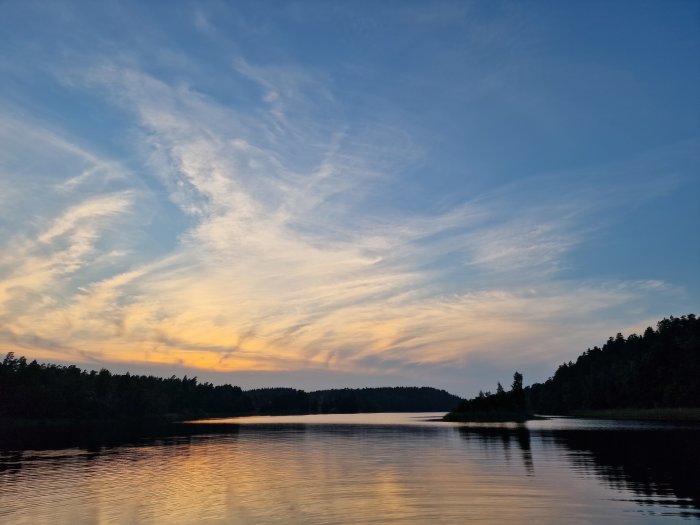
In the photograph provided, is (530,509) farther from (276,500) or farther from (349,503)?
(276,500)

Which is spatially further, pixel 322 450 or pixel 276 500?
pixel 322 450

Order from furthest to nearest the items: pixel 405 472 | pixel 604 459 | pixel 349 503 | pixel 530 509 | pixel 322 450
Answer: pixel 322 450, pixel 604 459, pixel 405 472, pixel 349 503, pixel 530 509

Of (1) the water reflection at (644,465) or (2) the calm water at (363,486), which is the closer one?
(2) the calm water at (363,486)

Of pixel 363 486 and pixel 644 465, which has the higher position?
pixel 644 465

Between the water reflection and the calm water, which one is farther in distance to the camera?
the water reflection

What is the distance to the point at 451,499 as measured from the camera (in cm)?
4303

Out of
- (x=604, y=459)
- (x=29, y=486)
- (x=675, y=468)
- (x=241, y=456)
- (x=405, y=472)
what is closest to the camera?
(x=29, y=486)

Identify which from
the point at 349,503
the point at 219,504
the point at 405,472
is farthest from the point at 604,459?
the point at 219,504

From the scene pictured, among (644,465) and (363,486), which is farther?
(644,465)

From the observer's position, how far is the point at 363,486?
166ft

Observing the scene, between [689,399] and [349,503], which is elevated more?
[689,399]

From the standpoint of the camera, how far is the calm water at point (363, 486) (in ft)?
123

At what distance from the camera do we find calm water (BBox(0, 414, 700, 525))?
123ft

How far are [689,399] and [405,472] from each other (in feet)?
605
